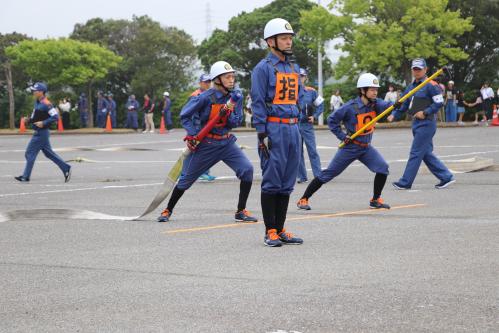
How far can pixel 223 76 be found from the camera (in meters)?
11.5

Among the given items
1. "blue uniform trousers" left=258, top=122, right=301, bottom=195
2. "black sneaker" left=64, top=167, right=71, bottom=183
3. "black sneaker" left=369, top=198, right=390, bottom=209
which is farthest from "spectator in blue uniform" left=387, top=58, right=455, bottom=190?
"black sneaker" left=64, top=167, right=71, bottom=183

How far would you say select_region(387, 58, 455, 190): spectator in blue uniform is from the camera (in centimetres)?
1456

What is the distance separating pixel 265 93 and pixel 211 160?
2.63 meters

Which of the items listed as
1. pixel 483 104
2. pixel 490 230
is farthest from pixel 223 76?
pixel 483 104

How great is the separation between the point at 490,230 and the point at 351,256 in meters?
2.10

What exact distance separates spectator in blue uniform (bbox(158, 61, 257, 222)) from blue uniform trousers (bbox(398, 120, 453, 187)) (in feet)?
12.7

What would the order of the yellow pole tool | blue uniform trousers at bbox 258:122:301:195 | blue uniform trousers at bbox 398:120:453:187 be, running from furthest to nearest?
blue uniform trousers at bbox 398:120:453:187
the yellow pole tool
blue uniform trousers at bbox 258:122:301:195

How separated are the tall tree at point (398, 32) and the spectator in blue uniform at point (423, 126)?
2962cm

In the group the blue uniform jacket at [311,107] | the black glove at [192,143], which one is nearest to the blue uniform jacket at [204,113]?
the black glove at [192,143]

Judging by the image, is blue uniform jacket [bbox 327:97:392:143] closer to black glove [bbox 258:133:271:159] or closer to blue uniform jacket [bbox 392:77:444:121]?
blue uniform jacket [bbox 392:77:444:121]

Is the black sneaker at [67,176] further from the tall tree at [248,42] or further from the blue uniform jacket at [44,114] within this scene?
the tall tree at [248,42]

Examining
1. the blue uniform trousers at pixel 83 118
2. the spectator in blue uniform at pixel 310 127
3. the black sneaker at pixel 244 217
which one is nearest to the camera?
the black sneaker at pixel 244 217

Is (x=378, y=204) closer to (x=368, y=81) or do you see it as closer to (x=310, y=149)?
(x=368, y=81)

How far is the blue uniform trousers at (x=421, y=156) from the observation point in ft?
48.2
